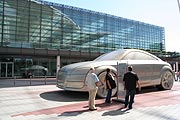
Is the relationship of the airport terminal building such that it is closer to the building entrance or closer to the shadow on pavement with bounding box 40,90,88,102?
the building entrance

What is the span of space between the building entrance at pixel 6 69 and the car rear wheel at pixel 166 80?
81.3 feet

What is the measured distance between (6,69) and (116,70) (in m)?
25.5

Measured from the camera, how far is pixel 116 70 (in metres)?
9.72

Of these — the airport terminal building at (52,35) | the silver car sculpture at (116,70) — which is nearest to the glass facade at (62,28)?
the airport terminal building at (52,35)

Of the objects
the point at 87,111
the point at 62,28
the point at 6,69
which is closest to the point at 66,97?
the point at 87,111

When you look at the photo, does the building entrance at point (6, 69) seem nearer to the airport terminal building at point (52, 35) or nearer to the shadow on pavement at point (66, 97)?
the airport terminal building at point (52, 35)

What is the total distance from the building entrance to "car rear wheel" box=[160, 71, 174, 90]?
81.3 ft

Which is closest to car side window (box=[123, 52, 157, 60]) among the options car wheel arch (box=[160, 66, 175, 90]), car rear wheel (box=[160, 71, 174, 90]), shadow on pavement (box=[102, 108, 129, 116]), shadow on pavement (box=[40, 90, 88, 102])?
car wheel arch (box=[160, 66, 175, 90])

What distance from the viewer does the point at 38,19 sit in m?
41.2

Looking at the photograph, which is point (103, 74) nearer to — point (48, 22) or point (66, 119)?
point (66, 119)

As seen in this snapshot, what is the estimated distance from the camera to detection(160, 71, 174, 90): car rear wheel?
38.8 feet

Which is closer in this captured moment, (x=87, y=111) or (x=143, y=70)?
(x=87, y=111)

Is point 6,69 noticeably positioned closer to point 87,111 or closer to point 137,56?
point 137,56

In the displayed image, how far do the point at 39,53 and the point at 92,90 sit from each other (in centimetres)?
2360
